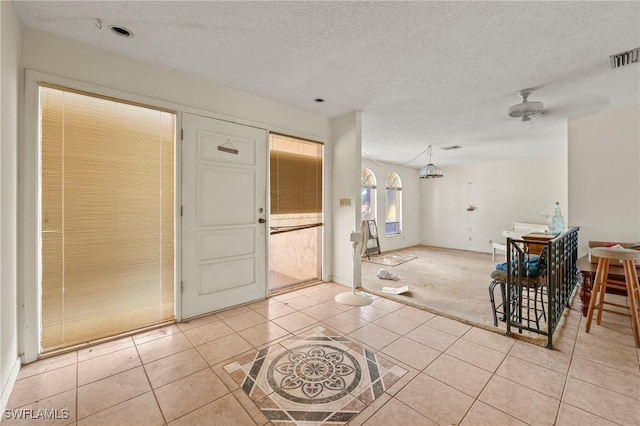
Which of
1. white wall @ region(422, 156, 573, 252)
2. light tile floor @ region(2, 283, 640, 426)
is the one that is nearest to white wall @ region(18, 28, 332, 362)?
light tile floor @ region(2, 283, 640, 426)

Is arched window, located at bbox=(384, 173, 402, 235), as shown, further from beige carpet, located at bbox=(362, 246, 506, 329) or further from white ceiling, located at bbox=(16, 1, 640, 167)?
white ceiling, located at bbox=(16, 1, 640, 167)

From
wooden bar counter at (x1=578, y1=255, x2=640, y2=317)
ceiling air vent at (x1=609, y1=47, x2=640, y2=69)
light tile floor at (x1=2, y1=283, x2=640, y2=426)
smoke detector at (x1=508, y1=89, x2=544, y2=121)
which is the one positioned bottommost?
light tile floor at (x1=2, y1=283, x2=640, y2=426)

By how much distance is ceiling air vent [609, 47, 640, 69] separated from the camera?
2268 millimetres

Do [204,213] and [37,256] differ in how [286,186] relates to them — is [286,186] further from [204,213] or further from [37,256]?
[37,256]

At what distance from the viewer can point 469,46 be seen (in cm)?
225

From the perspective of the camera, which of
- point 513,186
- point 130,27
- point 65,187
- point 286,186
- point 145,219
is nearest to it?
point 130,27

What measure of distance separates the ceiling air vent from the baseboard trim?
5.06 meters

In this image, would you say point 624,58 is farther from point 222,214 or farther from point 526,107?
point 222,214

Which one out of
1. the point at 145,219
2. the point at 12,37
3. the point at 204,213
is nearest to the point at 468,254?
the point at 204,213

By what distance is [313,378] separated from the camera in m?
1.87

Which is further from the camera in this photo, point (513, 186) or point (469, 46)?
point (513, 186)

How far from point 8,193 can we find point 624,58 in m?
4.85

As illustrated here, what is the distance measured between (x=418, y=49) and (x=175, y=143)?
2454mm

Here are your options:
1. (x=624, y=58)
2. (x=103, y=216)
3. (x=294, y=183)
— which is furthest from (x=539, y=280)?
(x=103, y=216)
